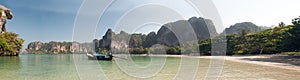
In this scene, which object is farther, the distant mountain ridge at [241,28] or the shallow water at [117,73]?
the distant mountain ridge at [241,28]

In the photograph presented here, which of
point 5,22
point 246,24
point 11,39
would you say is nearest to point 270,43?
point 11,39

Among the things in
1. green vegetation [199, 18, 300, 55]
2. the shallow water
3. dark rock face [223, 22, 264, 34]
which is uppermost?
dark rock face [223, 22, 264, 34]

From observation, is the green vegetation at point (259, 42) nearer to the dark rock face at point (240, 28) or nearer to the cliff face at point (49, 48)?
the dark rock face at point (240, 28)

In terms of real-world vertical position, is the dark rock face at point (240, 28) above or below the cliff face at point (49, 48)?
above

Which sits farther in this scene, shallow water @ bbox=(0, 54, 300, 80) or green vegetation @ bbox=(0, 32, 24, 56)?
green vegetation @ bbox=(0, 32, 24, 56)

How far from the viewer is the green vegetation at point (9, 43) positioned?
45809 millimetres

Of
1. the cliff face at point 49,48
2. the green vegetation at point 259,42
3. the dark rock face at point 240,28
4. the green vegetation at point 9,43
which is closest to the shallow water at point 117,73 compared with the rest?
the green vegetation at point 259,42

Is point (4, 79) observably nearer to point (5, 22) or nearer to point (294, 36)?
point (294, 36)

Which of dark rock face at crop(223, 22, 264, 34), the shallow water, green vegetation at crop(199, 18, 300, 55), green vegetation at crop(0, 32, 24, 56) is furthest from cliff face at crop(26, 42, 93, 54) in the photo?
the shallow water

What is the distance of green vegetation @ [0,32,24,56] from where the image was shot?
45809mm

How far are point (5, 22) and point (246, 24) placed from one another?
89841 millimetres

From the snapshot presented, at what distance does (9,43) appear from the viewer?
47.9m

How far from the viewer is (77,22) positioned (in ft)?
10.4

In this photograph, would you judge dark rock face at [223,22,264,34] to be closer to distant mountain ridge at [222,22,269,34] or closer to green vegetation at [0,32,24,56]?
distant mountain ridge at [222,22,269,34]
